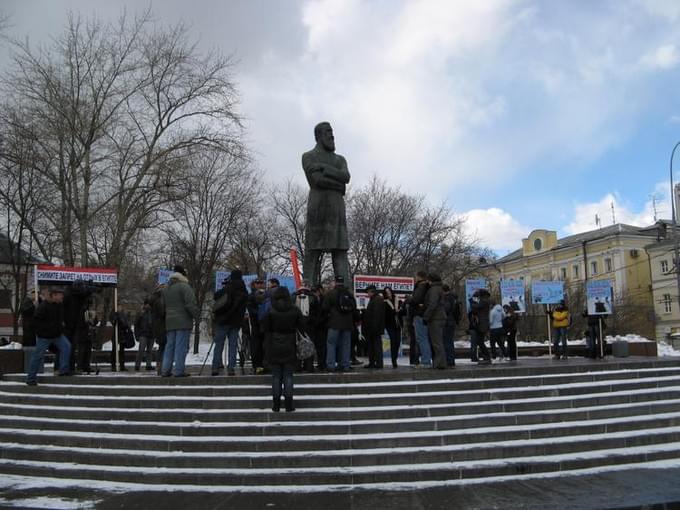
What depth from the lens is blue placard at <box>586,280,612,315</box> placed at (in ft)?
49.7

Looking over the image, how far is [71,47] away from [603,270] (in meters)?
54.8

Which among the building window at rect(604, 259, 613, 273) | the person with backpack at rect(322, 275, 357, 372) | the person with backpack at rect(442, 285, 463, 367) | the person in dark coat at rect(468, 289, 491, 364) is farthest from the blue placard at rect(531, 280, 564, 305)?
the building window at rect(604, 259, 613, 273)

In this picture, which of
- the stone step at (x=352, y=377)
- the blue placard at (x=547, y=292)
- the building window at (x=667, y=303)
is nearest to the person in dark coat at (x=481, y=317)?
the stone step at (x=352, y=377)

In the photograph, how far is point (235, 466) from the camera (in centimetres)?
726

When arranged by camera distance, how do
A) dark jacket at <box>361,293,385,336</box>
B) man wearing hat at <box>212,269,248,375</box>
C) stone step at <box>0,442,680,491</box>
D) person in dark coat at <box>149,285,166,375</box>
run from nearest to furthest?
stone step at <box>0,442,680,491</box> < man wearing hat at <box>212,269,248,375</box> < dark jacket at <box>361,293,385,336</box> < person in dark coat at <box>149,285,166,375</box>

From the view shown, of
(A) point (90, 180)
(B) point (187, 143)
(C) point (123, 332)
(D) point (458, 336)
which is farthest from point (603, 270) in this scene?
(C) point (123, 332)

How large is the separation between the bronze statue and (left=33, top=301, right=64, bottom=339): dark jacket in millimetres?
5130

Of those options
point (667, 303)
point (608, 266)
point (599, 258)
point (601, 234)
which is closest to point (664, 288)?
point (667, 303)

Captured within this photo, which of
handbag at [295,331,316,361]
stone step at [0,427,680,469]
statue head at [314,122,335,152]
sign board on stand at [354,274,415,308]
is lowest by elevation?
stone step at [0,427,680,469]

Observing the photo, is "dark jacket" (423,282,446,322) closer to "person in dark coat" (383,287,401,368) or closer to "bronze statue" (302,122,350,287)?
"person in dark coat" (383,287,401,368)

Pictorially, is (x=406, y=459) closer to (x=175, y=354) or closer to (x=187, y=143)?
(x=175, y=354)

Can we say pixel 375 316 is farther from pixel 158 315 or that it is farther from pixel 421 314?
pixel 158 315

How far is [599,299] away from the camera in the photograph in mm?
15203

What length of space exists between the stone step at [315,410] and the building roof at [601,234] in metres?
51.7
